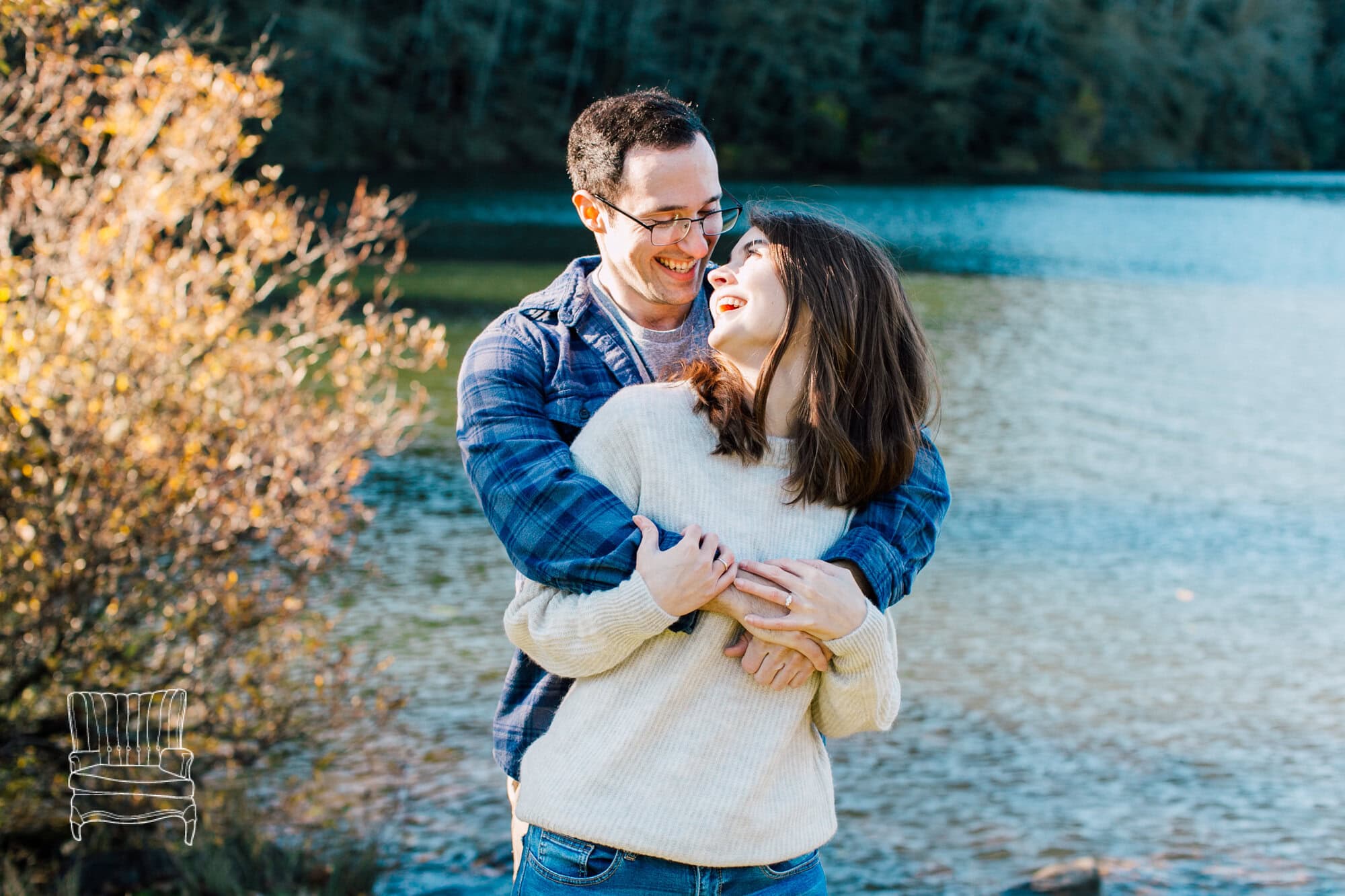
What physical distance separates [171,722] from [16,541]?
87 cm

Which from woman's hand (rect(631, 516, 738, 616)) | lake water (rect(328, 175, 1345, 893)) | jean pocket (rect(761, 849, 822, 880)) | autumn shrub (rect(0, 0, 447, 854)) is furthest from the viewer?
lake water (rect(328, 175, 1345, 893))

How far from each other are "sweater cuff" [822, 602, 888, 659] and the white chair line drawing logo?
3126 millimetres

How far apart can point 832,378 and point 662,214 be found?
0.51 m

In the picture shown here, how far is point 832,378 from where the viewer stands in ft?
6.65

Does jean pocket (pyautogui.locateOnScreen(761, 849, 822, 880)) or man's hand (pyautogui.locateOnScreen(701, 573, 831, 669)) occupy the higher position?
man's hand (pyautogui.locateOnScreen(701, 573, 831, 669))

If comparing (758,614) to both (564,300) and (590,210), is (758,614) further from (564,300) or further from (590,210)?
(590,210)

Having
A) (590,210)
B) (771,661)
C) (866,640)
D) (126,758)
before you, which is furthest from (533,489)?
(126,758)

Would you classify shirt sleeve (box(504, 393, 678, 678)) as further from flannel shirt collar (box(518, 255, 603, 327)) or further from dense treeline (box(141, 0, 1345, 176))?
dense treeline (box(141, 0, 1345, 176))

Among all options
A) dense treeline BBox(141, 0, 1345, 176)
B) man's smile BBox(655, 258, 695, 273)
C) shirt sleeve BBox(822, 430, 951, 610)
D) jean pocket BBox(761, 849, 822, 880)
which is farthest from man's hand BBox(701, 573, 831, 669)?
dense treeline BBox(141, 0, 1345, 176)

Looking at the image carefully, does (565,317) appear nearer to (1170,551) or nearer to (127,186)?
(127,186)

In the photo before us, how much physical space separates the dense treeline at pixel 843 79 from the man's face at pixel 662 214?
3186cm

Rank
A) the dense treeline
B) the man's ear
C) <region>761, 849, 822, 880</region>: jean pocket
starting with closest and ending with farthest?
<region>761, 849, 822, 880</region>: jean pocket
the man's ear
the dense treeline

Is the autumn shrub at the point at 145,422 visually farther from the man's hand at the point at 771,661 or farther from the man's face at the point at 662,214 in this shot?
the man's hand at the point at 771,661

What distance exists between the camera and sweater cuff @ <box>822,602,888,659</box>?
1.98m
